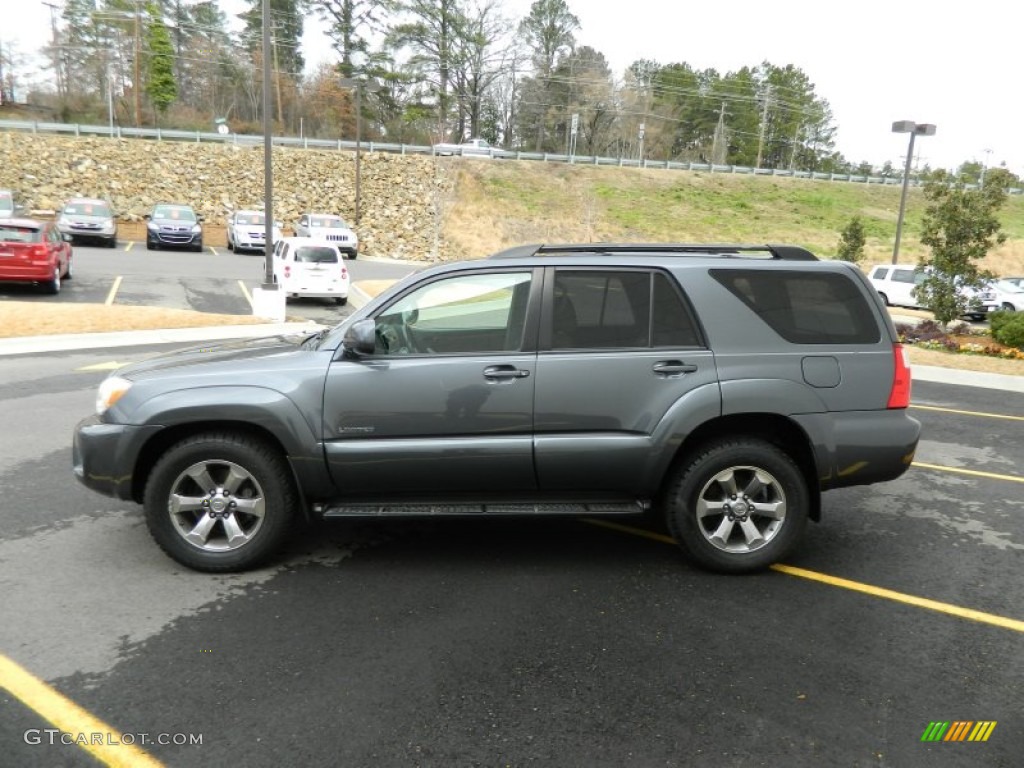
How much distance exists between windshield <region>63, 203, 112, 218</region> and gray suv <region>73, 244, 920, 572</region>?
2693 cm

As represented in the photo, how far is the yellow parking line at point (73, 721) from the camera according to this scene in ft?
9.01

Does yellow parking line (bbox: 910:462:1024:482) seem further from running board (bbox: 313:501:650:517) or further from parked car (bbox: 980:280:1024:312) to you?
parked car (bbox: 980:280:1024:312)

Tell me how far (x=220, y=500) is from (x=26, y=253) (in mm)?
15132

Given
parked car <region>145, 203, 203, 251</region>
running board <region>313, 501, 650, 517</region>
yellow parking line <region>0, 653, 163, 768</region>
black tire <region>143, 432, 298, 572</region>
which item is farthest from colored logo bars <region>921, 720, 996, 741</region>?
parked car <region>145, 203, 203, 251</region>

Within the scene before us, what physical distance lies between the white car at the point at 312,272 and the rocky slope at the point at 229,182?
1914 centimetres

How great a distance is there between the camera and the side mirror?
13.4 ft

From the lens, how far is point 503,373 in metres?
4.16

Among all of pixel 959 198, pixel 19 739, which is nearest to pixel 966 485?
pixel 19 739

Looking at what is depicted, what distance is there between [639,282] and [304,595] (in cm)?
253

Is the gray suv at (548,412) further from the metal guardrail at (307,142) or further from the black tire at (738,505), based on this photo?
the metal guardrail at (307,142)

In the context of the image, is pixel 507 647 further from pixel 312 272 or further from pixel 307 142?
pixel 307 142

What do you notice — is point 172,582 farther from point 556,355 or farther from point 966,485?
point 966,485

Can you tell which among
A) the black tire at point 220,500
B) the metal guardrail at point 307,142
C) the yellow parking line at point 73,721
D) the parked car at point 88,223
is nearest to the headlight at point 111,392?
the black tire at point 220,500

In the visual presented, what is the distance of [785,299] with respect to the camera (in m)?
4.40
